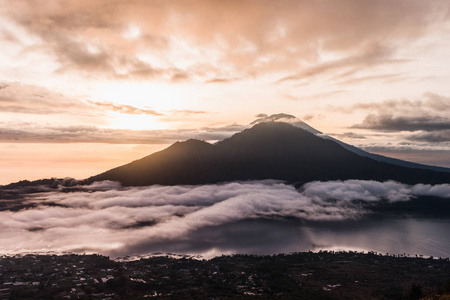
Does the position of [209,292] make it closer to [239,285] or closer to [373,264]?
[239,285]

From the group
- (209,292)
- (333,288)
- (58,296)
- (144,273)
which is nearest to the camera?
(58,296)

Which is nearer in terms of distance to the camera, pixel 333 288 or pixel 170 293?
pixel 170 293

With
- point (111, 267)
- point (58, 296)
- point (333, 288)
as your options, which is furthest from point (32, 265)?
point (333, 288)

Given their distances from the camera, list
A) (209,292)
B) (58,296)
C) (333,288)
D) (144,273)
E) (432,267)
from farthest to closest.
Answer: (432,267) < (144,273) < (333,288) < (209,292) < (58,296)

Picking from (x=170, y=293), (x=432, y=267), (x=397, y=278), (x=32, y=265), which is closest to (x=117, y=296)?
(x=170, y=293)

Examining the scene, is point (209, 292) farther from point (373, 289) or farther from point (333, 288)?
point (373, 289)

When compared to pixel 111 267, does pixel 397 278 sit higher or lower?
lower
